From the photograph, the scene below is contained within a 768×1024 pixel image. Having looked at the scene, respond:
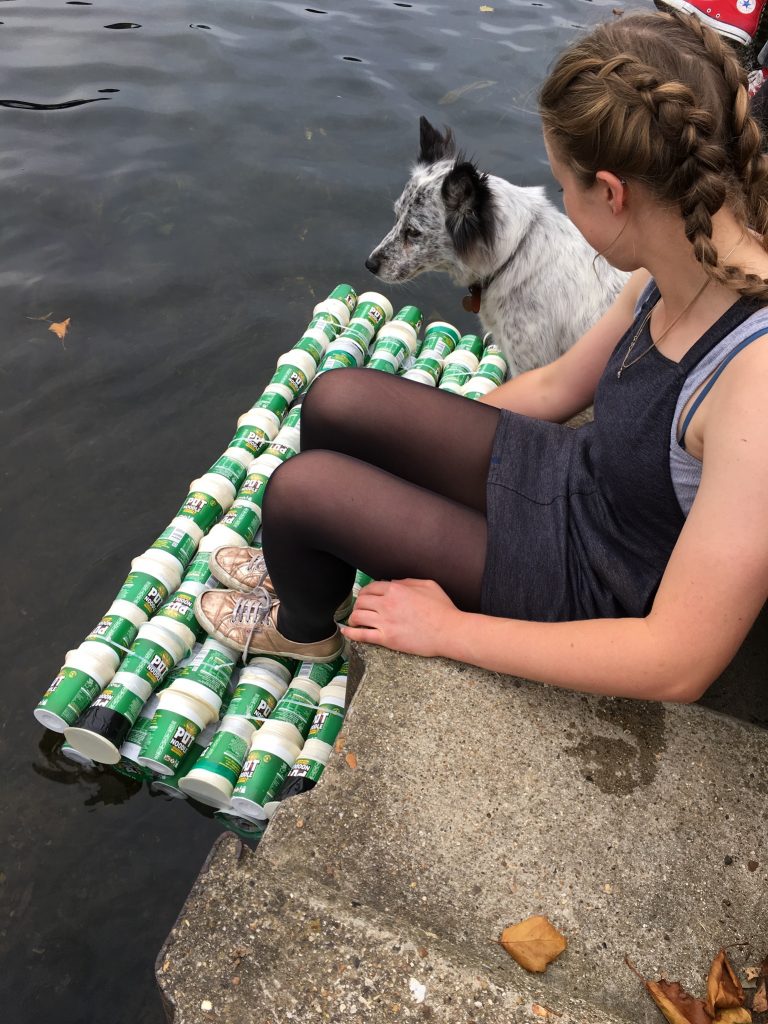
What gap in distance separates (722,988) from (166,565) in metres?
2.17

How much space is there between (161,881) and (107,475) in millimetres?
1984

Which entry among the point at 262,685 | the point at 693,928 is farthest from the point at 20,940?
the point at 693,928

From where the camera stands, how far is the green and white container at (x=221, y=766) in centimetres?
247

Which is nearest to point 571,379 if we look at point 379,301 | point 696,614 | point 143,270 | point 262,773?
point 696,614

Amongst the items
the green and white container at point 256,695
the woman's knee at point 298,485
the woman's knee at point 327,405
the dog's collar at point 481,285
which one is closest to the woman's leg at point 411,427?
the woman's knee at point 327,405

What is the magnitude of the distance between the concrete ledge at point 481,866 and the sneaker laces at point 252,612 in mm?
822

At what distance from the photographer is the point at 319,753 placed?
2.54 m

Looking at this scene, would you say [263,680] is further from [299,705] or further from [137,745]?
[137,745]

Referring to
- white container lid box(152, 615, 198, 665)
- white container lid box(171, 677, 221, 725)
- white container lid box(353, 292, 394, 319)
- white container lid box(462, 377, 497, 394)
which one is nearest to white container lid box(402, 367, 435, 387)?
white container lid box(462, 377, 497, 394)

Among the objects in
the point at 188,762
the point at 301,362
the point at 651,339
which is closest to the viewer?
the point at 651,339

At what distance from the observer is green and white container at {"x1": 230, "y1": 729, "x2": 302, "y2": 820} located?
2465 mm

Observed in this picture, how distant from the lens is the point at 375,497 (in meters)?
2.18

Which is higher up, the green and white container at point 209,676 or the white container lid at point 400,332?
the white container lid at point 400,332

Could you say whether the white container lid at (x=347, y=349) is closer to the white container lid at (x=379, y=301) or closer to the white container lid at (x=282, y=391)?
the white container lid at (x=282, y=391)
